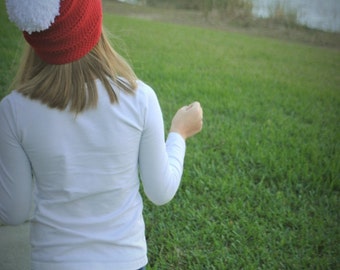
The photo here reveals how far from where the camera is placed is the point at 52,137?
922 mm

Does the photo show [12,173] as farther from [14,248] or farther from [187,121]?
[14,248]

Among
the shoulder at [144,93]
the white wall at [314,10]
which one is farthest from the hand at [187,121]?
the white wall at [314,10]

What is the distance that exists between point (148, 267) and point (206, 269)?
0.26 meters

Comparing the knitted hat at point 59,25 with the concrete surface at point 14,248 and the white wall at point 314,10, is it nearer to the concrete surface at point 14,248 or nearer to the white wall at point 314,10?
the concrete surface at point 14,248

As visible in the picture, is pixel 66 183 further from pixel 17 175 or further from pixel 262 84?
pixel 262 84

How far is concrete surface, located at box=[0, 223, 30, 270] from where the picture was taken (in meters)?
1.74

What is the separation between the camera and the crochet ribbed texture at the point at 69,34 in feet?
2.84

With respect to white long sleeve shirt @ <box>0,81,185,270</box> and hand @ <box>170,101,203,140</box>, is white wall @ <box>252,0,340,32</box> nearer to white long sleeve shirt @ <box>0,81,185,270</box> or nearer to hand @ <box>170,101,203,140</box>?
hand @ <box>170,101,203,140</box>

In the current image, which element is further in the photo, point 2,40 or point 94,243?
point 2,40

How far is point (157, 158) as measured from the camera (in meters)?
1.01

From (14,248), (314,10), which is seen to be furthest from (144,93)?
(314,10)

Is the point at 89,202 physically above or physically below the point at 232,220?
above

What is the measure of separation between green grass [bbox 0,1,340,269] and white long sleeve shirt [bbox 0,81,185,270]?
36cm

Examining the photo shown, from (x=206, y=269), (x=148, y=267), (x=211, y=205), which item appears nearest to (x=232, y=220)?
(x=211, y=205)
